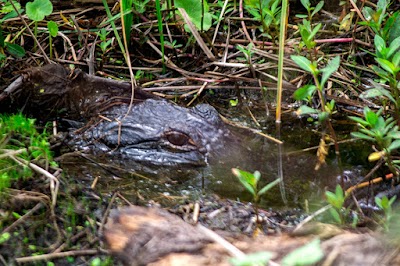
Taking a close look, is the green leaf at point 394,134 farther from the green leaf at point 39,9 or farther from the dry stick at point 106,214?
the green leaf at point 39,9

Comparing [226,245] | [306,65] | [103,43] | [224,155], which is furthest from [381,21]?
[226,245]

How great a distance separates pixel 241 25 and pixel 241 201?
7.88ft

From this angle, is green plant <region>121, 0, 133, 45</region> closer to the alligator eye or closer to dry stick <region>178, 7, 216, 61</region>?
dry stick <region>178, 7, 216, 61</region>

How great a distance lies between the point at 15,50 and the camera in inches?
167

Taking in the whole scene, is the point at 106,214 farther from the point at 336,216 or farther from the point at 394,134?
the point at 394,134

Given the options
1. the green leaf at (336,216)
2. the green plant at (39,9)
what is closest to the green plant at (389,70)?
the green leaf at (336,216)

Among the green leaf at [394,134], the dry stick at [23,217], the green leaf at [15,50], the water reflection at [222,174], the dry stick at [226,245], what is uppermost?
the green leaf at [15,50]

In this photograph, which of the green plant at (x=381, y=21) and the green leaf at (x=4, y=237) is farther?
the green plant at (x=381, y=21)

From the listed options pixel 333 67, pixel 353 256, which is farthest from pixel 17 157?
pixel 353 256

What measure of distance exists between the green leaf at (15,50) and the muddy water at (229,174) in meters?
1.32

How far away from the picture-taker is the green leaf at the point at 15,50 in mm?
4215

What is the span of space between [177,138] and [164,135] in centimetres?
9

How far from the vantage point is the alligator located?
Result: 355 centimetres

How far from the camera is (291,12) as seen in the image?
5.16 metres
